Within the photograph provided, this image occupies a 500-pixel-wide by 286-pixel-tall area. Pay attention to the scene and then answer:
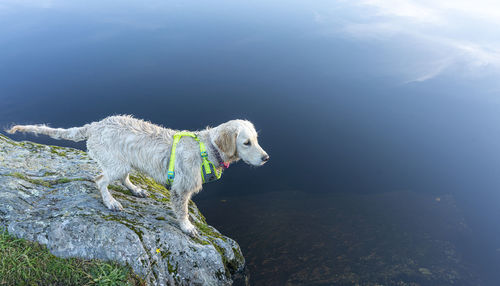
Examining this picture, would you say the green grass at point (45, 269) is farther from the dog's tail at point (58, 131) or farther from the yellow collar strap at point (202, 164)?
the dog's tail at point (58, 131)

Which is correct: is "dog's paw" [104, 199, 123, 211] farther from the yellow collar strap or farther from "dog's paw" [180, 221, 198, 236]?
"dog's paw" [180, 221, 198, 236]

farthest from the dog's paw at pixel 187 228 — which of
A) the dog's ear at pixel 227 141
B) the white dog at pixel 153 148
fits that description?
the dog's ear at pixel 227 141

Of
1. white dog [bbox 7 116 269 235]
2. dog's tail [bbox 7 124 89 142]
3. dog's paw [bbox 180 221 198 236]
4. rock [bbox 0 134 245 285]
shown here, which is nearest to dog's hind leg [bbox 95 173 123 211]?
white dog [bbox 7 116 269 235]

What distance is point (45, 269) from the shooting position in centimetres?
467

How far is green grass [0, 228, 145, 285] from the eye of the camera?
4504 millimetres

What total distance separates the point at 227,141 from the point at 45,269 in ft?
12.8

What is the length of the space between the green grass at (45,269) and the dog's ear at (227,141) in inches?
117

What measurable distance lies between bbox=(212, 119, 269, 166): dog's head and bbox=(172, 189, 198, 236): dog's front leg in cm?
127

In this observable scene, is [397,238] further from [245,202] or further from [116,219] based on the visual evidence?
[116,219]

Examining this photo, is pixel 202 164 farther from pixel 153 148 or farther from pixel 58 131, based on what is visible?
pixel 58 131

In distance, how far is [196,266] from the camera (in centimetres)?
622

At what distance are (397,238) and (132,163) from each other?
32.8 feet

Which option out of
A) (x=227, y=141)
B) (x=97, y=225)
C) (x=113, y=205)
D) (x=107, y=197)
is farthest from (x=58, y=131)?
(x=227, y=141)

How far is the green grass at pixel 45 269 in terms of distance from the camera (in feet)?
14.8
